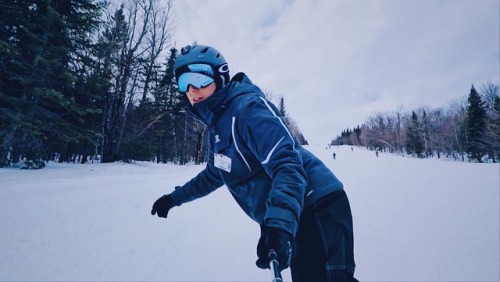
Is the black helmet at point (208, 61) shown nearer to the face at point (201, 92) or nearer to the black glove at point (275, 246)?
the face at point (201, 92)

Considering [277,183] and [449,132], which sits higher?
[449,132]

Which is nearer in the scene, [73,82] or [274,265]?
[274,265]

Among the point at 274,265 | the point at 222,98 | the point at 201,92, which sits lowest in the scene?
the point at 274,265

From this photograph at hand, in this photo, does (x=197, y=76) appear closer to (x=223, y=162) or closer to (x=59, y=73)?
(x=223, y=162)

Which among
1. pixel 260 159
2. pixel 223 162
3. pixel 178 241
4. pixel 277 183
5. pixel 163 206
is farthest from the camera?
pixel 178 241

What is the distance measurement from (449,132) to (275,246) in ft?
265

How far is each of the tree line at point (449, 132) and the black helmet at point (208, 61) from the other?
51.3 m

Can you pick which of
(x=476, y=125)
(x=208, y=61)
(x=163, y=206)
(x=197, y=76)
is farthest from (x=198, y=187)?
(x=476, y=125)

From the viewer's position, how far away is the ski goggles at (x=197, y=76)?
195cm

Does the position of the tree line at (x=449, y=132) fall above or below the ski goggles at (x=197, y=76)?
above

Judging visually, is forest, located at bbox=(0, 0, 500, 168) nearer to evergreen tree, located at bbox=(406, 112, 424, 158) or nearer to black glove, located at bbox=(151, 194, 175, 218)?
black glove, located at bbox=(151, 194, 175, 218)

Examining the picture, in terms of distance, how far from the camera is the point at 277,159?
4.47 feet

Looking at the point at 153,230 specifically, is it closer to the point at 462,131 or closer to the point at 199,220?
the point at 199,220

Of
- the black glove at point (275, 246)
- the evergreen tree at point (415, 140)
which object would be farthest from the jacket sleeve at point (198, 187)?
the evergreen tree at point (415, 140)
